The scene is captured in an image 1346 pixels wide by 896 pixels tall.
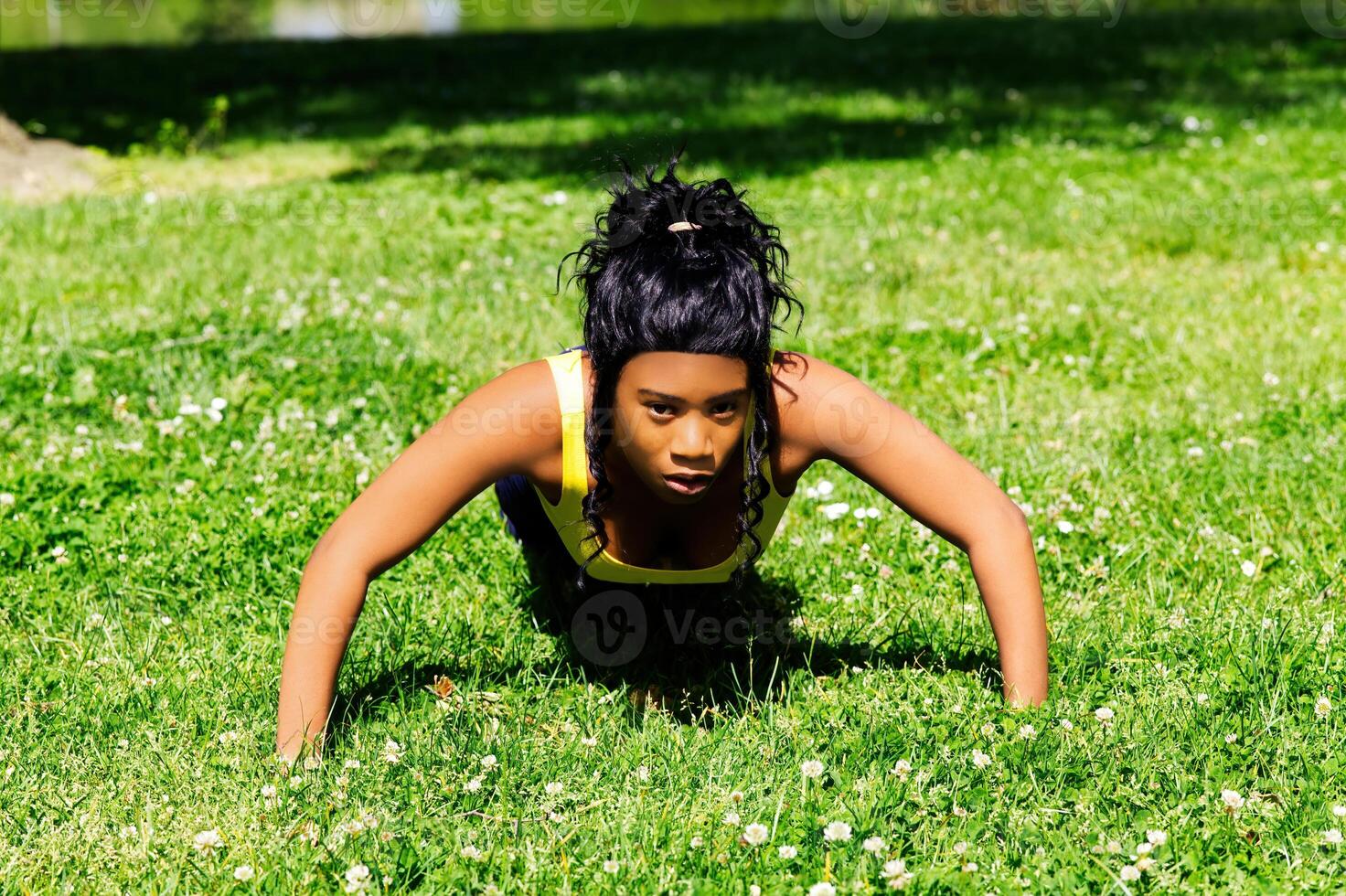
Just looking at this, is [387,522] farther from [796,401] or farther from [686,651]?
[686,651]

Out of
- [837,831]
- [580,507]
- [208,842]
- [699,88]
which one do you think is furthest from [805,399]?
[699,88]

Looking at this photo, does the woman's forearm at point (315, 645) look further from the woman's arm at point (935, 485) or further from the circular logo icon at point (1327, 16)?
the circular logo icon at point (1327, 16)

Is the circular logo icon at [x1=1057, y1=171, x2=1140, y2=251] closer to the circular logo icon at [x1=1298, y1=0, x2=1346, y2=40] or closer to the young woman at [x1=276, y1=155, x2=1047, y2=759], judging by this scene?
the young woman at [x1=276, y1=155, x2=1047, y2=759]

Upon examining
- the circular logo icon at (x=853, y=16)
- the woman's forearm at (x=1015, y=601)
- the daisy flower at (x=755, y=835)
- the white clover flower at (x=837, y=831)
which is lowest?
the daisy flower at (x=755, y=835)

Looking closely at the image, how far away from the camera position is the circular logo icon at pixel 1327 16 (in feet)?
50.9

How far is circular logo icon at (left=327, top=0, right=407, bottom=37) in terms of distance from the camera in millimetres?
31812

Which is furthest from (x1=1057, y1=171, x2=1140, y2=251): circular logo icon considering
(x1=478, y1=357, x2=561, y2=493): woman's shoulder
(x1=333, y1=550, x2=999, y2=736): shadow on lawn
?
(x1=478, y1=357, x2=561, y2=493): woman's shoulder

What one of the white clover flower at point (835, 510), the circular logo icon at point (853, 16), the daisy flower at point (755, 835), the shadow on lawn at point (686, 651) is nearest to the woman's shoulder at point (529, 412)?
the shadow on lawn at point (686, 651)

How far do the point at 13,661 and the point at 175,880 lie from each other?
1.35m

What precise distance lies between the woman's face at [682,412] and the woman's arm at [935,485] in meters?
0.32

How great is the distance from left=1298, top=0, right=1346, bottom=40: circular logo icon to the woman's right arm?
14.9 meters

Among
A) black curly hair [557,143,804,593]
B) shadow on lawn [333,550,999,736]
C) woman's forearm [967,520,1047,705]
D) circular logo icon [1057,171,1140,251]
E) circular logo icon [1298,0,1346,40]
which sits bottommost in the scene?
shadow on lawn [333,550,999,736]

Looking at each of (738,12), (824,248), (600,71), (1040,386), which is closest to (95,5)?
(738,12)

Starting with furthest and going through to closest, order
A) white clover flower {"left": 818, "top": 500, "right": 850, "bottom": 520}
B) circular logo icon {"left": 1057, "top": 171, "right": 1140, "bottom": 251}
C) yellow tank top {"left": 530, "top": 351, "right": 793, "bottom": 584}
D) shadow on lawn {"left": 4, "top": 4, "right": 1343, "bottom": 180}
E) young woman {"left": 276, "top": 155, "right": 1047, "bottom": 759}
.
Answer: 1. shadow on lawn {"left": 4, "top": 4, "right": 1343, "bottom": 180}
2. circular logo icon {"left": 1057, "top": 171, "right": 1140, "bottom": 251}
3. white clover flower {"left": 818, "top": 500, "right": 850, "bottom": 520}
4. yellow tank top {"left": 530, "top": 351, "right": 793, "bottom": 584}
5. young woman {"left": 276, "top": 155, "right": 1047, "bottom": 759}
